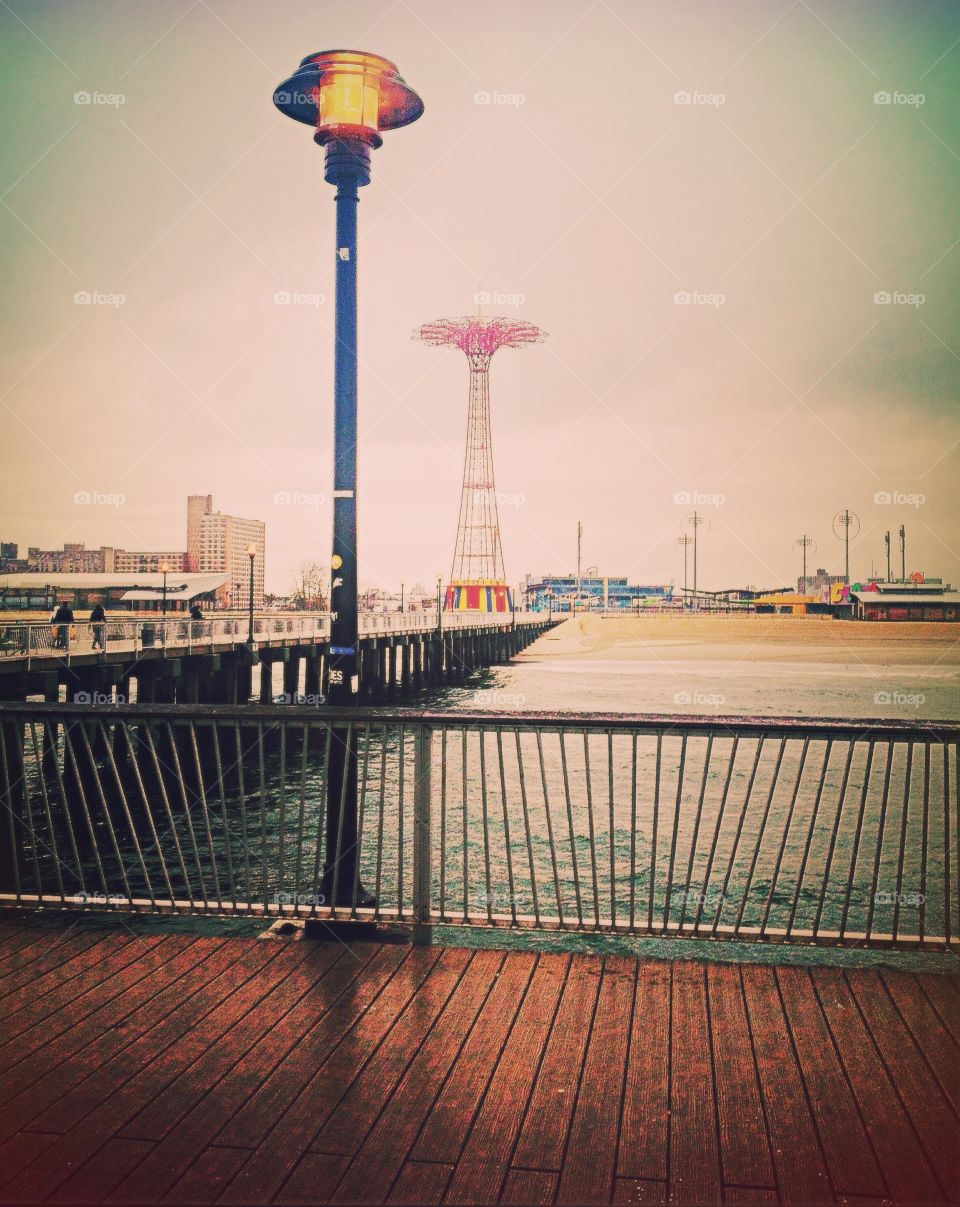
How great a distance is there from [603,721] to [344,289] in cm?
288

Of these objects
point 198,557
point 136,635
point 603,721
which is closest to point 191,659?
point 136,635

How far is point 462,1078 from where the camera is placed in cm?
344

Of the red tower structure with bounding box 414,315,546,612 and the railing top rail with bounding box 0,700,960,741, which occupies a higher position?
the red tower structure with bounding box 414,315,546,612

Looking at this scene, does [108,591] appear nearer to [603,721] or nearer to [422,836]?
[422,836]

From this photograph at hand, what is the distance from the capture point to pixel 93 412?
57.8 meters

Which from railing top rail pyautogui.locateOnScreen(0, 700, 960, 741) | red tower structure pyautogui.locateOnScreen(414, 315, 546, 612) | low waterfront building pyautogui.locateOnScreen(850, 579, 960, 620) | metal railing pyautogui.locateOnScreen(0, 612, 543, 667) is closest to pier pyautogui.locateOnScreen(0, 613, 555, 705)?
metal railing pyautogui.locateOnScreen(0, 612, 543, 667)

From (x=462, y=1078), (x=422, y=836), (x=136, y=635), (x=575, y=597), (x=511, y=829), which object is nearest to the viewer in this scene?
(x=462, y=1078)

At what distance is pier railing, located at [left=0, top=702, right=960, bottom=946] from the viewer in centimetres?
450

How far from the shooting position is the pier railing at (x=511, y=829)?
4.50m

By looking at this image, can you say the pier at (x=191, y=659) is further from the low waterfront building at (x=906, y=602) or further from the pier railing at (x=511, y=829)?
the low waterfront building at (x=906, y=602)

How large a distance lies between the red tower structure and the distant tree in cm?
2817

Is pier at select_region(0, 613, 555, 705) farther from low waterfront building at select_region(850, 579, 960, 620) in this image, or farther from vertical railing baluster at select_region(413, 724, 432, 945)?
low waterfront building at select_region(850, 579, 960, 620)

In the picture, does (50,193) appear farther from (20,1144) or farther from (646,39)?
(20,1144)

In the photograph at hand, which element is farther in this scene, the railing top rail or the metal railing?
the metal railing
